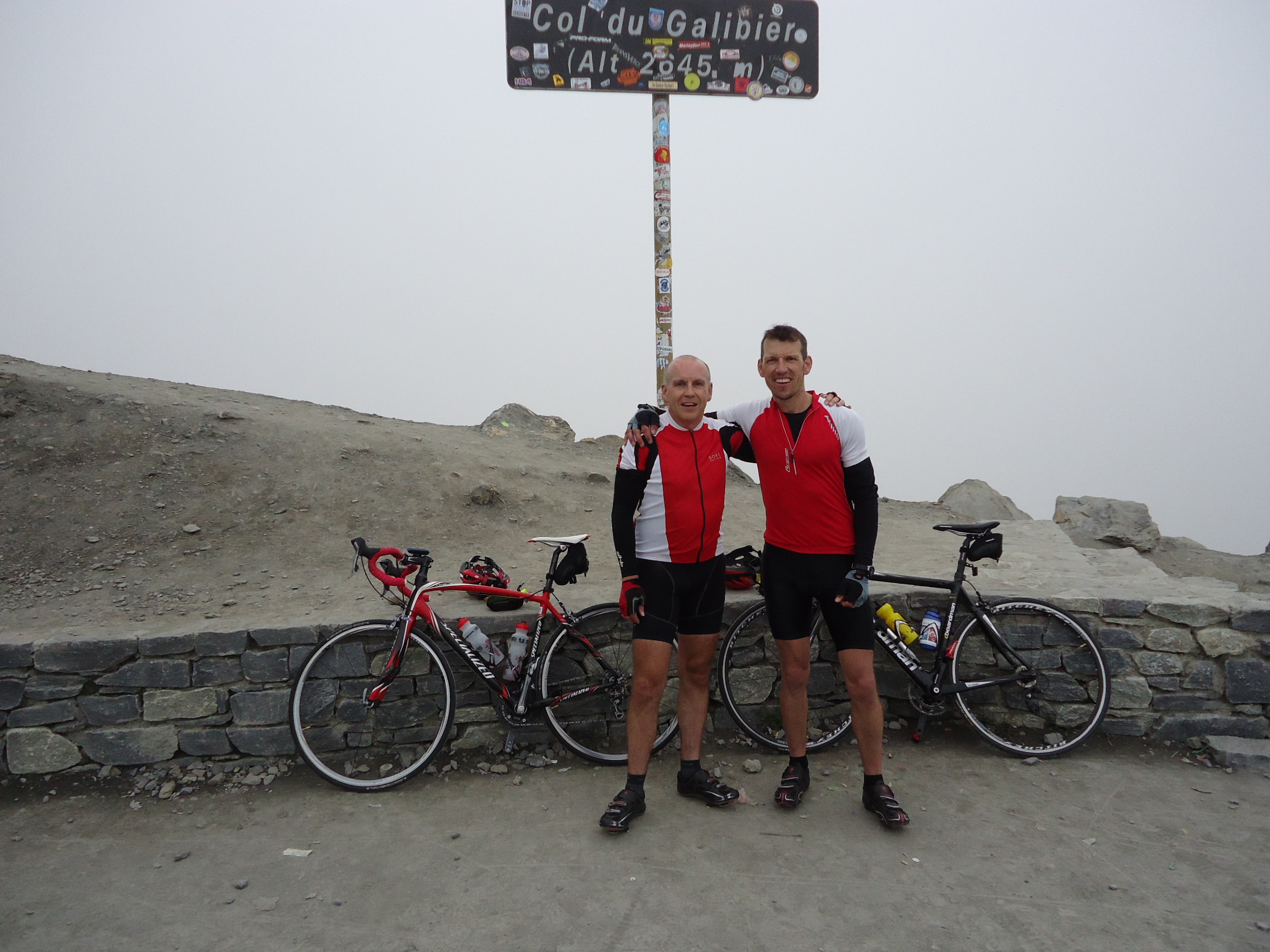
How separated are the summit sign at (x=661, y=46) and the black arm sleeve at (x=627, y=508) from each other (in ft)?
14.5

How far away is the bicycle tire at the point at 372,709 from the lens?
389 centimetres

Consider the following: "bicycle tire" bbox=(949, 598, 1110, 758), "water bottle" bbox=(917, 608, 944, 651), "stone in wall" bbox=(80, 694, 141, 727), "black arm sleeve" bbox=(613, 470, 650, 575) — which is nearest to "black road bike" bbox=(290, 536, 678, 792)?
"black arm sleeve" bbox=(613, 470, 650, 575)

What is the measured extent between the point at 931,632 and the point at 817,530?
134 centimetres

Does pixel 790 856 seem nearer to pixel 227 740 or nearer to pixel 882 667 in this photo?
pixel 882 667

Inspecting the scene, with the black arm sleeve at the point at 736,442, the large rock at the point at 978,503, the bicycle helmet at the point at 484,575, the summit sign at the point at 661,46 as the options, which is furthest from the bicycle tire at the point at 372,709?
the large rock at the point at 978,503

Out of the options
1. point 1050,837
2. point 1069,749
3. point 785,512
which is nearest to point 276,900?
point 785,512

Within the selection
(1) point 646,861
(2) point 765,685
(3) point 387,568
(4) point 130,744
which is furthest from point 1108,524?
(4) point 130,744

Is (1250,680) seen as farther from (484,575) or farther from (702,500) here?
(484,575)

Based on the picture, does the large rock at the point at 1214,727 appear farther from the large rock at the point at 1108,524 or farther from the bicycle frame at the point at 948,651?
the large rock at the point at 1108,524

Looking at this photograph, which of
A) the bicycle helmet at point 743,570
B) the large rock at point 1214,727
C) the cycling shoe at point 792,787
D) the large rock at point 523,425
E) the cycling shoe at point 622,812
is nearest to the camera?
the cycling shoe at point 622,812

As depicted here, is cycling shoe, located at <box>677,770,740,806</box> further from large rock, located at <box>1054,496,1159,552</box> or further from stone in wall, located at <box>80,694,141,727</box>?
large rock, located at <box>1054,496,1159,552</box>

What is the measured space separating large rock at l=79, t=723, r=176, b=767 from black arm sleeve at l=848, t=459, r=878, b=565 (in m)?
3.72

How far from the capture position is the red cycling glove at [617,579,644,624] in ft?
11.0

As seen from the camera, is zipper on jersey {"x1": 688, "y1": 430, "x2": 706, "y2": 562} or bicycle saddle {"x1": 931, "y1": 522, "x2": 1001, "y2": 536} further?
bicycle saddle {"x1": 931, "y1": 522, "x2": 1001, "y2": 536}
